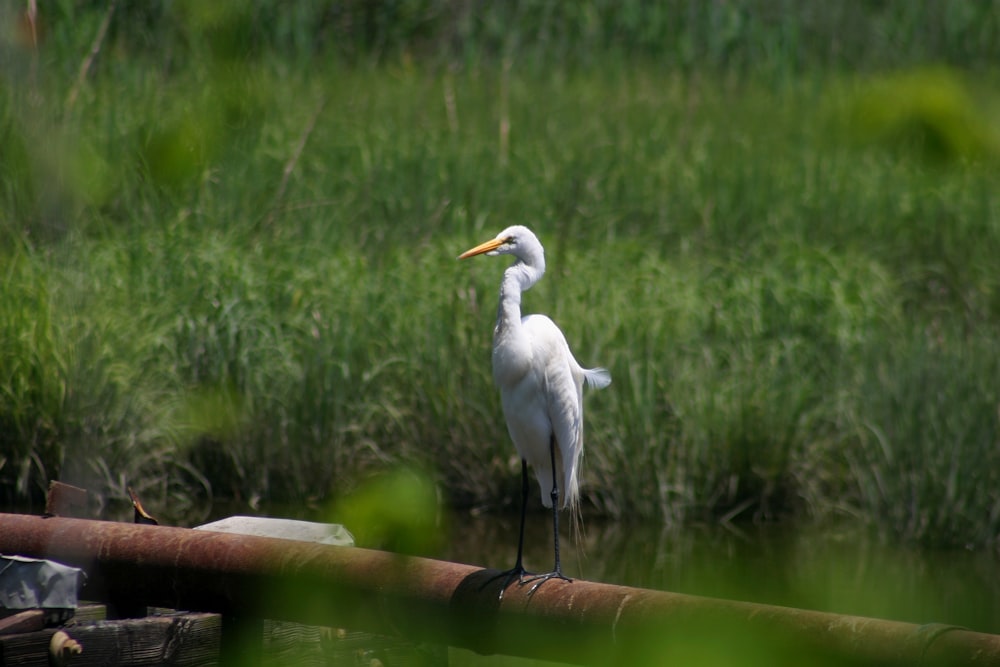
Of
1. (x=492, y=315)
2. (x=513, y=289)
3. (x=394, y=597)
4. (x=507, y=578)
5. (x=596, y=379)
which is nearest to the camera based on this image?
(x=394, y=597)

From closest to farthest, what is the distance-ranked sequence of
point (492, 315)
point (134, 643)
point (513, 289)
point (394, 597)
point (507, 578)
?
point (394, 597)
point (134, 643)
point (507, 578)
point (513, 289)
point (492, 315)

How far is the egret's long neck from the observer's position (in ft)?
10.0

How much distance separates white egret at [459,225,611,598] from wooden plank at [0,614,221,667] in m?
0.89

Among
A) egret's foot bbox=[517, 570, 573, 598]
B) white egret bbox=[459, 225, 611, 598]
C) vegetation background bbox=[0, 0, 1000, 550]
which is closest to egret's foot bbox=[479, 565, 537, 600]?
egret's foot bbox=[517, 570, 573, 598]

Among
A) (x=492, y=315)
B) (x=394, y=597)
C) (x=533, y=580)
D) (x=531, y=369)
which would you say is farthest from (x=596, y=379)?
(x=492, y=315)

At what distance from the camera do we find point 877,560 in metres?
5.08

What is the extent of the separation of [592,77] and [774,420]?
20.3 feet

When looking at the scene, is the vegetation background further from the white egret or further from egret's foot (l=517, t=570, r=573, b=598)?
egret's foot (l=517, t=570, r=573, b=598)

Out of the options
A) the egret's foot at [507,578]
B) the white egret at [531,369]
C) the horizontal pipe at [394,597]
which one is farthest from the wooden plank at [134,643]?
the white egret at [531,369]

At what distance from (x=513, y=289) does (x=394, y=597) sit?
3.92 feet

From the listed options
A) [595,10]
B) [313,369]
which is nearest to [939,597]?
[313,369]

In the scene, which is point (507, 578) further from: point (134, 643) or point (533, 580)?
point (134, 643)

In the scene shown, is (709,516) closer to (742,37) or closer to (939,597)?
(939,597)

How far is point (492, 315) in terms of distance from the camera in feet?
19.6
